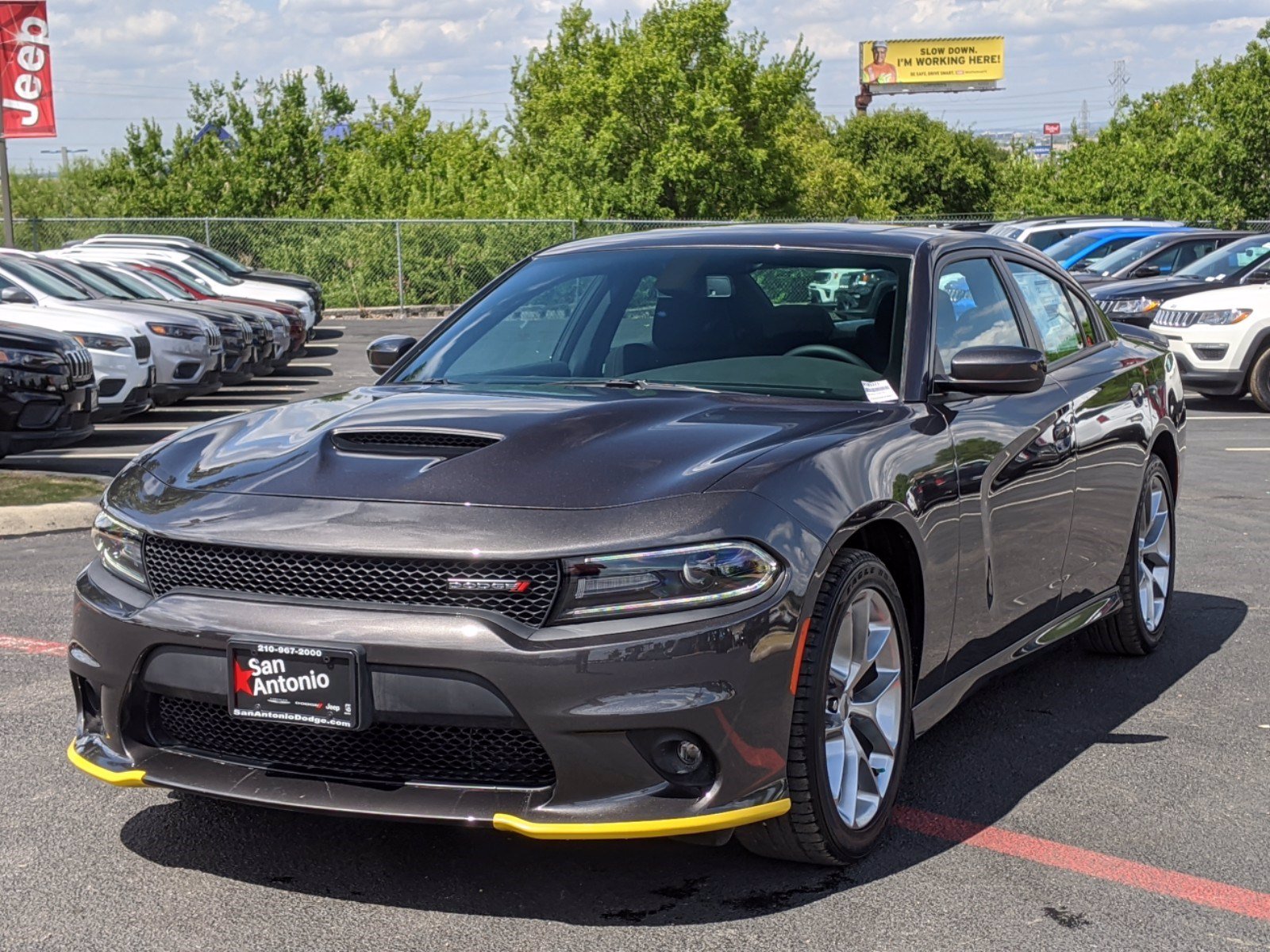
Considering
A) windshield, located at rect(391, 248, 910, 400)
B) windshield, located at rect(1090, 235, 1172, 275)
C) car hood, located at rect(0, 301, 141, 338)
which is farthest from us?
windshield, located at rect(1090, 235, 1172, 275)

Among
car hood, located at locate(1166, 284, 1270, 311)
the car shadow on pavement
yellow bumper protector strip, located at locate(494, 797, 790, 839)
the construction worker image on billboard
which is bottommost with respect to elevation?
the car shadow on pavement

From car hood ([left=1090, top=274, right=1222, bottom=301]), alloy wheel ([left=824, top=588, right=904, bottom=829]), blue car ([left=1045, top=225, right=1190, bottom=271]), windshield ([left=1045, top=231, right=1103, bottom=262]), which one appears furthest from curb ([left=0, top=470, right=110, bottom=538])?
windshield ([left=1045, top=231, right=1103, bottom=262])

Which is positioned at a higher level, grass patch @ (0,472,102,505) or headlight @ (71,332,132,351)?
headlight @ (71,332,132,351)

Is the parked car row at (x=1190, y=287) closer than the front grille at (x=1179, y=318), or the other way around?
the parked car row at (x=1190, y=287)

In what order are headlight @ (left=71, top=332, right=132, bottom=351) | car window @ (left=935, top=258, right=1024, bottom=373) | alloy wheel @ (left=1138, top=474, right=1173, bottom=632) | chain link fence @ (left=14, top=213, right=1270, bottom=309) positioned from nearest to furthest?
car window @ (left=935, top=258, right=1024, bottom=373), alloy wheel @ (left=1138, top=474, right=1173, bottom=632), headlight @ (left=71, top=332, right=132, bottom=351), chain link fence @ (left=14, top=213, right=1270, bottom=309)

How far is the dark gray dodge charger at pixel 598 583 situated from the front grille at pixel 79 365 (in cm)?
768

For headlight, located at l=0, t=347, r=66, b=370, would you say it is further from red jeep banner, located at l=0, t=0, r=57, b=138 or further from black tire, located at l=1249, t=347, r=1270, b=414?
red jeep banner, located at l=0, t=0, r=57, b=138

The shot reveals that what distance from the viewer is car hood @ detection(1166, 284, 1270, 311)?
16.4m

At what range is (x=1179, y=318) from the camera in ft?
54.9

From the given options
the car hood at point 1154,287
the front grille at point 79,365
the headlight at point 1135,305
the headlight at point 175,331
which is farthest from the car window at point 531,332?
the headlight at point 1135,305

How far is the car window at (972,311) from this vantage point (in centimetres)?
511

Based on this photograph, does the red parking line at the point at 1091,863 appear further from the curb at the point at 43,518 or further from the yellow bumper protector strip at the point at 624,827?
the curb at the point at 43,518

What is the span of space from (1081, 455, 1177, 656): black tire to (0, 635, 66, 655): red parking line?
3.94 meters

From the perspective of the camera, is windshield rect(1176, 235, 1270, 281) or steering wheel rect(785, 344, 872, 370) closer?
steering wheel rect(785, 344, 872, 370)
